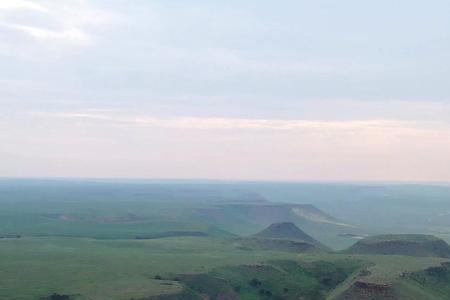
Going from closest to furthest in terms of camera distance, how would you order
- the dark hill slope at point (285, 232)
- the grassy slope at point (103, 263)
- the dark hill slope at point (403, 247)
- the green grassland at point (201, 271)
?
the grassy slope at point (103, 263) → the green grassland at point (201, 271) → the dark hill slope at point (403, 247) → the dark hill slope at point (285, 232)

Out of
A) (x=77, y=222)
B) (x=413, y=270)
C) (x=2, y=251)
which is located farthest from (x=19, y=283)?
(x=77, y=222)

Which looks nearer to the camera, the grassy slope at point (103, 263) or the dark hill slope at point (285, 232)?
the grassy slope at point (103, 263)

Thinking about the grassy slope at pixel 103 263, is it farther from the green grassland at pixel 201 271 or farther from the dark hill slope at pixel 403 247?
the dark hill slope at pixel 403 247

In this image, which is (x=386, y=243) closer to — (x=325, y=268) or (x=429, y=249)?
(x=429, y=249)

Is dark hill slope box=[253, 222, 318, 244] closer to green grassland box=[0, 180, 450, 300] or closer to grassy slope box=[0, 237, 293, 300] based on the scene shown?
grassy slope box=[0, 237, 293, 300]

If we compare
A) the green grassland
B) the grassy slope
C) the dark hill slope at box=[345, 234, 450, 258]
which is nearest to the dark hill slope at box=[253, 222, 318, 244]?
the grassy slope

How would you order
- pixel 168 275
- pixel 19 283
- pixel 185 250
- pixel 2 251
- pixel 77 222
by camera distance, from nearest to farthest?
pixel 19 283, pixel 168 275, pixel 2 251, pixel 185 250, pixel 77 222

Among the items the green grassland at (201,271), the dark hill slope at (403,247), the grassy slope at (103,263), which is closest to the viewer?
the grassy slope at (103,263)


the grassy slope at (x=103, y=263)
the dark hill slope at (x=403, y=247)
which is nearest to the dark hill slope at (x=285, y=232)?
the grassy slope at (x=103, y=263)
